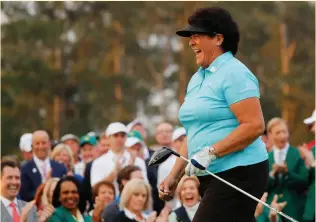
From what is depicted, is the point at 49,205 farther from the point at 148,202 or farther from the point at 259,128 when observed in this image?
the point at 259,128

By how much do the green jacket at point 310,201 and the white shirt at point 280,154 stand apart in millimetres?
349

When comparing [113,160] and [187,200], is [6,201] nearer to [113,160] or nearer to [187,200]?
[187,200]

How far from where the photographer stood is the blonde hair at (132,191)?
10711 millimetres

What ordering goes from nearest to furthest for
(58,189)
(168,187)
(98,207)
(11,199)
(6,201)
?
(168,187) → (6,201) → (11,199) → (58,189) → (98,207)

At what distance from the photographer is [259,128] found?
619 cm

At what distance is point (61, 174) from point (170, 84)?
3366 cm

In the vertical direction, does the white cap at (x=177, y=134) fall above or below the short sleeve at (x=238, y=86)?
below

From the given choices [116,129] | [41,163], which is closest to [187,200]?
[116,129]

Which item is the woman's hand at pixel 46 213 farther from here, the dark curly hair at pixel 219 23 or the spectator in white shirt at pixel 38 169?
the dark curly hair at pixel 219 23

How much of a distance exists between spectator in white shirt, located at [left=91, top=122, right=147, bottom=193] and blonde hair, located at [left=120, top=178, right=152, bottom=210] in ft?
5.15

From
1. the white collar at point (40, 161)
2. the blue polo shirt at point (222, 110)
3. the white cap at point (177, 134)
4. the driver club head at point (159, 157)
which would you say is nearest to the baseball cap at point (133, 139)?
the white cap at point (177, 134)

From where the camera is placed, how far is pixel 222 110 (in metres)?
6.27

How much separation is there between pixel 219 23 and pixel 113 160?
662 cm

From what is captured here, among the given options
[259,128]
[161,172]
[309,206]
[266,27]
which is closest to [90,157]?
[161,172]
